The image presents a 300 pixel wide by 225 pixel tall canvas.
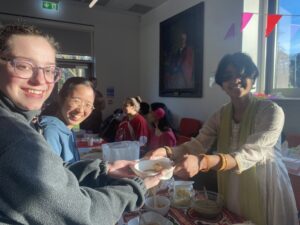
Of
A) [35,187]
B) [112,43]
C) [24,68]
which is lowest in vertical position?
[35,187]

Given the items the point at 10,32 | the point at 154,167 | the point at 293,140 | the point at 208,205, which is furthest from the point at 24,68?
the point at 293,140

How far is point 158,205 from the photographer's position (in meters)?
1.07

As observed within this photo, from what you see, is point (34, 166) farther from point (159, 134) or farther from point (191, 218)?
point (159, 134)

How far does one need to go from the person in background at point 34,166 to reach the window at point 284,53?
247 centimetres

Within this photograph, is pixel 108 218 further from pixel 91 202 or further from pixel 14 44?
pixel 14 44

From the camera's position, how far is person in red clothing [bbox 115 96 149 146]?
2.65 m

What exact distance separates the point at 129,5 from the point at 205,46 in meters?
1.87

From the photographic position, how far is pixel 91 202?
1.94 feet

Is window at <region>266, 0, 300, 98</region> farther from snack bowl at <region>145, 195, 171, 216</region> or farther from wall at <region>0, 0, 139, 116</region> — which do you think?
wall at <region>0, 0, 139, 116</region>

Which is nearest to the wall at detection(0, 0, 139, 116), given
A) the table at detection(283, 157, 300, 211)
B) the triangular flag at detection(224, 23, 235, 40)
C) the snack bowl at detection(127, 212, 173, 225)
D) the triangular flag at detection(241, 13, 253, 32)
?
the triangular flag at detection(224, 23, 235, 40)

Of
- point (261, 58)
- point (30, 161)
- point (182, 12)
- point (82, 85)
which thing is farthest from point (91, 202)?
point (182, 12)

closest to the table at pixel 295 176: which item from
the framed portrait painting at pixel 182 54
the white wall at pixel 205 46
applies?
the white wall at pixel 205 46

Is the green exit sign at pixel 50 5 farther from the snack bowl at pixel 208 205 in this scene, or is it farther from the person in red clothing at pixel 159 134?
the snack bowl at pixel 208 205

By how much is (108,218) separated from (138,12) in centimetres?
460
